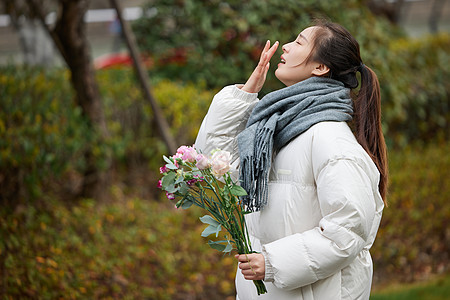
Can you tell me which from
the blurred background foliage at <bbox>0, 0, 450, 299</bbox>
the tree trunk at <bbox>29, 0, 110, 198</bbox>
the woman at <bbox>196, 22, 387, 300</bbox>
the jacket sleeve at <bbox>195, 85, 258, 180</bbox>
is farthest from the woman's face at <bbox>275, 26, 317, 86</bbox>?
the tree trunk at <bbox>29, 0, 110, 198</bbox>

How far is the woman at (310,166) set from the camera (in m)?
1.93

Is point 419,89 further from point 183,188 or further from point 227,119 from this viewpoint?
point 183,188

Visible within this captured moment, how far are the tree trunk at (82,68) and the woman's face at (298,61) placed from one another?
3.03m

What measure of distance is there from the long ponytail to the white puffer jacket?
95mm

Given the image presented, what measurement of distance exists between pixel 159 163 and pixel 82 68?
4.49 ft

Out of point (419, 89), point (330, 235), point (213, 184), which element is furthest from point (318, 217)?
point (419, 89)

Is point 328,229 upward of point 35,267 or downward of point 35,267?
upward

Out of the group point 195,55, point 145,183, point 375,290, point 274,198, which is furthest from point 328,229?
point 195,55

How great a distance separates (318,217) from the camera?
2.05 m

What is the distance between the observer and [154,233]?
4910 mm

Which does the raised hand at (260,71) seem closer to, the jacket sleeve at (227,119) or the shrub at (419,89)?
the jacket sleeve at (227,119)

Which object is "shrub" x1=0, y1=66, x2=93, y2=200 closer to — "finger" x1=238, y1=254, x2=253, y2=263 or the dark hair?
"finger" x1=238, y1=254, x2=253, y2=263

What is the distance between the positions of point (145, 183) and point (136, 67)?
122cm

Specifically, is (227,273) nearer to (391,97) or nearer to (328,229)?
(328,229)
